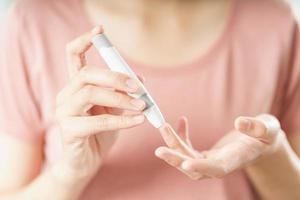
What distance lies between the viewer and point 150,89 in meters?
0.76

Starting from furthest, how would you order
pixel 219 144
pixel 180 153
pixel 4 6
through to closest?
pixel 4 6, pixel 219 144, pixel 180 153

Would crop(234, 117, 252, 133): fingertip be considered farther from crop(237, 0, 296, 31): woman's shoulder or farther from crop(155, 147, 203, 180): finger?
crop(237, 0, 296, 31): woman's shoulder

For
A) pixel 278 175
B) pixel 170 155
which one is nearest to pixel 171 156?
pixel 170 155

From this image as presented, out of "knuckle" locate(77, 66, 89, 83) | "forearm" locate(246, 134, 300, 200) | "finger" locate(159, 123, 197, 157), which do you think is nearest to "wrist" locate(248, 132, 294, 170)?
"forearm" locate(246, 134, 300, 200)

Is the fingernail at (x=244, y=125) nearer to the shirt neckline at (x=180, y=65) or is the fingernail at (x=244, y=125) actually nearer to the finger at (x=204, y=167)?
the finger at (x=204, y=167)

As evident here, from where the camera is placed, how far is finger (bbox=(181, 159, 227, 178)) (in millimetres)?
614

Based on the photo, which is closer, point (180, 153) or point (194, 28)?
point (180, 153)

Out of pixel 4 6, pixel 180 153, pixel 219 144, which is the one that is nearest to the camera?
pixel 180 153

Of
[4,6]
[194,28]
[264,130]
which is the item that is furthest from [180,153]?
[4,6]

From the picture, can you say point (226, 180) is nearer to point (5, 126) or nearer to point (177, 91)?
point (177, 91)

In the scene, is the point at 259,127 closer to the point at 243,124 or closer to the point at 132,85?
the point at 243,124

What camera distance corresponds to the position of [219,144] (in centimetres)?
75

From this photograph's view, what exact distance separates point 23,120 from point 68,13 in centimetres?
13

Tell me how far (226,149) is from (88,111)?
0.15 meters
